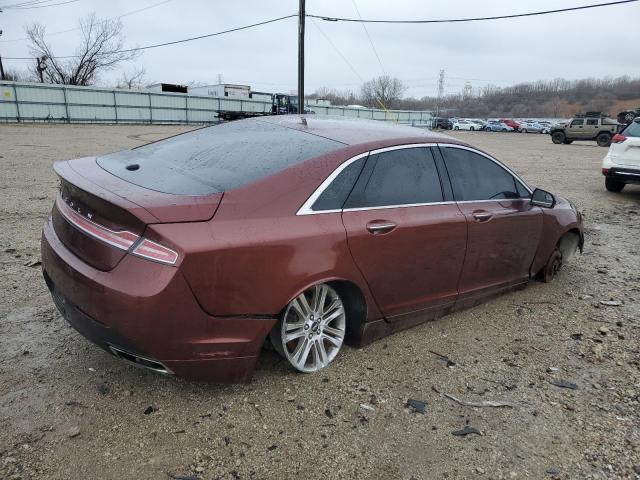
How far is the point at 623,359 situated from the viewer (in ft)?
11.4

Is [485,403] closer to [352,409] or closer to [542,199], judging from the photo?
[352,409]

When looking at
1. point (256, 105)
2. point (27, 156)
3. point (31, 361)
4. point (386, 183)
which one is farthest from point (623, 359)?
point (256, 105)

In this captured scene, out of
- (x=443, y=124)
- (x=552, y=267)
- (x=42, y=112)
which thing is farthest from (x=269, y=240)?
(x=443, y=124)

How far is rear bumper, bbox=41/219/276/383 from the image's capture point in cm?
229

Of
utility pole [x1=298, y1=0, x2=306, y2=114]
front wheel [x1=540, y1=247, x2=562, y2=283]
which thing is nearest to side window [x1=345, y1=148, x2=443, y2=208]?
front wheel [x1=540, y1=247, x2=562, y2=283]

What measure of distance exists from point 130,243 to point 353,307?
1.42 m

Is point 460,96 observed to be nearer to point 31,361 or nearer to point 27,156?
point 27,156

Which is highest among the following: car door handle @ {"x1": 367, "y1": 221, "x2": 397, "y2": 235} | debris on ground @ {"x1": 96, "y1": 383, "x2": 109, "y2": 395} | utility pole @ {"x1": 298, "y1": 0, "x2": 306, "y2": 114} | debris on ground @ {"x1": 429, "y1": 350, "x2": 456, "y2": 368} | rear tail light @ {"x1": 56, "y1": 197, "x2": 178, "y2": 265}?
utility pole @ {"x1": 298, "y1": 0, "x2": 306, "y2": 114}

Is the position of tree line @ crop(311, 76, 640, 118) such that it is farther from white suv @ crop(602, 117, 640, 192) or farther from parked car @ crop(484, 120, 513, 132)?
white suv @ crop(602, 117, 640, 192)

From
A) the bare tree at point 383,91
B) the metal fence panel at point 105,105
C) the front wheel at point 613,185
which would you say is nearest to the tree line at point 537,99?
the bare tree at point 383,91

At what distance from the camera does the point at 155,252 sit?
2.30 m

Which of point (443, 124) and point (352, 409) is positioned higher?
point (443, 124)

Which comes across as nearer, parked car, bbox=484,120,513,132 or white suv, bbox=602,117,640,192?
white suv, bbox=602,117,640,192

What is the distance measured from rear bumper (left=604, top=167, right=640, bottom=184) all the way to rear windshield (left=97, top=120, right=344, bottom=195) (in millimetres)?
8976
